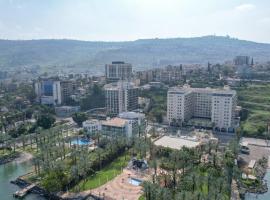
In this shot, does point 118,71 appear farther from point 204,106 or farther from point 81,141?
point 81,141

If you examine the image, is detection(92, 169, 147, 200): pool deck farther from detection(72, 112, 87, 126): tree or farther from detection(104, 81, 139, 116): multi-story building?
detection(104, 81, 139, 116): multi-story building

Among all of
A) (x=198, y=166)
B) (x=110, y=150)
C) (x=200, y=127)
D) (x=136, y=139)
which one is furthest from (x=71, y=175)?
(x=200, y=127)

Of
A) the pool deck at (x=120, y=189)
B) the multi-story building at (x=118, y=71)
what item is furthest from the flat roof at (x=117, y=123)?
the multi-story building at (x=118, y=71)

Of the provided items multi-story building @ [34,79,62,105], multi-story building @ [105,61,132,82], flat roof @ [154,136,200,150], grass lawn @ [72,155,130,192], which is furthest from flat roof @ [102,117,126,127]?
multi-story building @ [105,61,132,82]

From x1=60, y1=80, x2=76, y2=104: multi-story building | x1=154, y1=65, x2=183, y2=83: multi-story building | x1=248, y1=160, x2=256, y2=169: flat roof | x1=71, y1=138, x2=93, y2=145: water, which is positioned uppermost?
x1=154, y1=65, x2=183, y2=83: multi-story building

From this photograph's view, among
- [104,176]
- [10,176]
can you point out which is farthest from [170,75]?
[10,176]

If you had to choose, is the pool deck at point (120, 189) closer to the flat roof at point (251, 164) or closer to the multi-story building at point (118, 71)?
the flat roof at point (251, 164)

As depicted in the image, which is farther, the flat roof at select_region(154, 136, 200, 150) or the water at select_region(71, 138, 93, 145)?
the water at select_region(71, 138, 93, 145)
